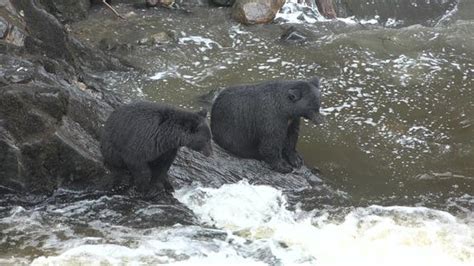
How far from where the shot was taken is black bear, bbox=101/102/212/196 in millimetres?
6887

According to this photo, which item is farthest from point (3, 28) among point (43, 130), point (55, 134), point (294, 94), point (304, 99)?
point (304, 99)

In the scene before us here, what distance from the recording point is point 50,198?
22.9 ft

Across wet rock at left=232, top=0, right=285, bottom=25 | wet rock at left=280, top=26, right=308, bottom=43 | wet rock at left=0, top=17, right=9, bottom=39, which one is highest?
wet rock at left=232, top=0, right=285, bottom=25

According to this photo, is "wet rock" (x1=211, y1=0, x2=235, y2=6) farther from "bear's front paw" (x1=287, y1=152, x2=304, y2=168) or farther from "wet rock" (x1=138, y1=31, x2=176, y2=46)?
"bear's front paw" (x1=287, y1=152, x2=304, y2=168)

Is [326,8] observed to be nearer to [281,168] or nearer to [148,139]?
[281,168]

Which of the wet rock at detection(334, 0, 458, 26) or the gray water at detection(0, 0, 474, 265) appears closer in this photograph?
the gray water at detection(0, 0, 474, 265)

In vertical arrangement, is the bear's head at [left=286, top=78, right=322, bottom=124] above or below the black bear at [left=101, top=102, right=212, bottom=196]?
above

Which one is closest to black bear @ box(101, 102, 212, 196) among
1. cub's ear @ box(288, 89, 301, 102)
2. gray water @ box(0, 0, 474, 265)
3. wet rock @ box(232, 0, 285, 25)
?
gray water @ box(0, 0, 474, 265)

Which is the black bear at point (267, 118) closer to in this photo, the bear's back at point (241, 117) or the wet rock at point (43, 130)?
the bear's back at point (241, 117)

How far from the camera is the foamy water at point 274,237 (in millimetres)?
6227

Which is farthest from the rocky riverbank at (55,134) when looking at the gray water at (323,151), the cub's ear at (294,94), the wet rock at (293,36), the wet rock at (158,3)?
the wet rock at (158,3)

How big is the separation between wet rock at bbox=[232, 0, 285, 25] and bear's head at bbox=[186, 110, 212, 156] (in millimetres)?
7819

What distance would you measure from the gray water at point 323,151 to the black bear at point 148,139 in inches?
15.4

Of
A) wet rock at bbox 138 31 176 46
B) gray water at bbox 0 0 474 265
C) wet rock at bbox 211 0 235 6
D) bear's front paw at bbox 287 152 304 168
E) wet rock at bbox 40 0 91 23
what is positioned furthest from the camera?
wet rock at bbox 211 0 235 6
